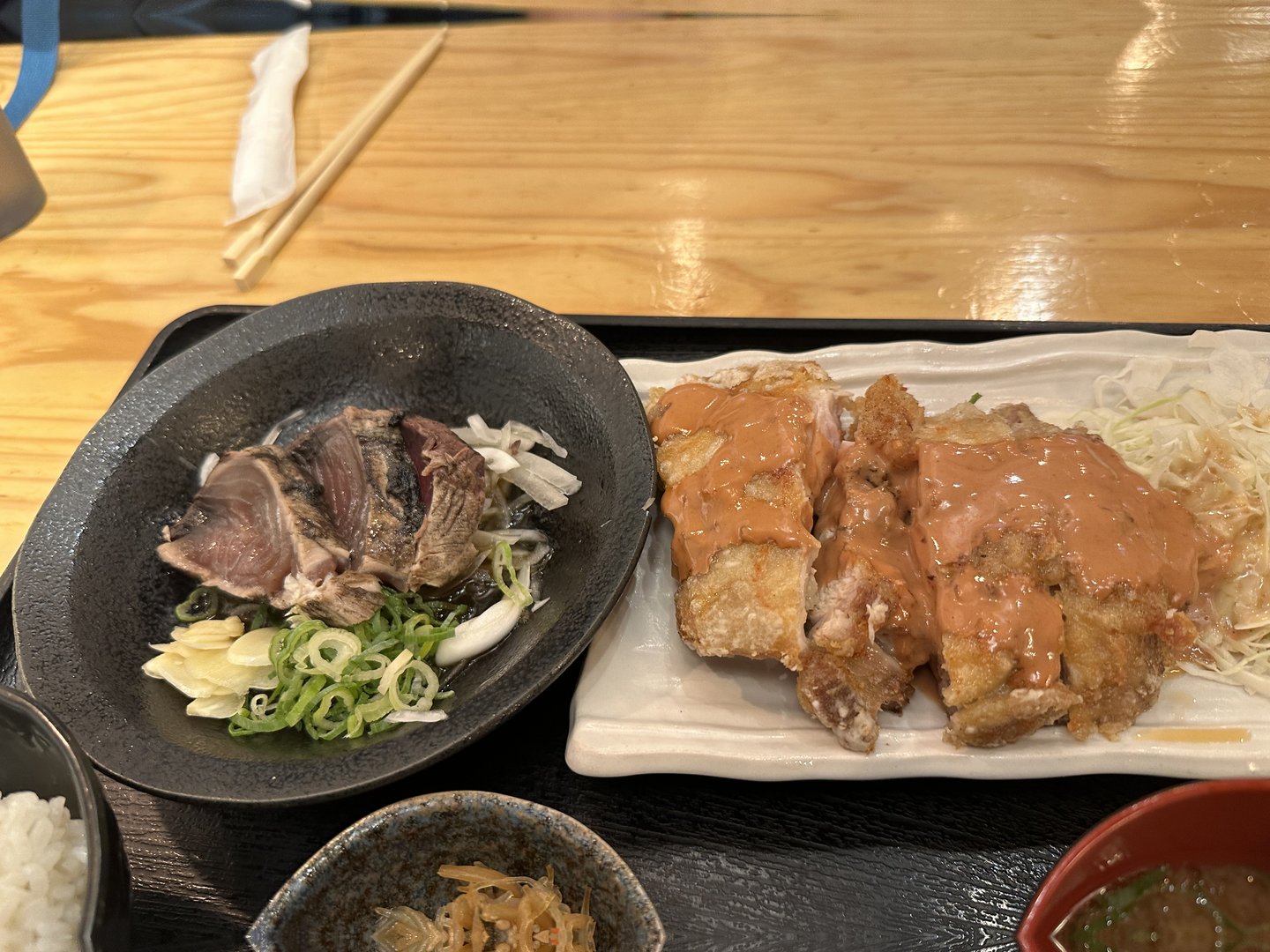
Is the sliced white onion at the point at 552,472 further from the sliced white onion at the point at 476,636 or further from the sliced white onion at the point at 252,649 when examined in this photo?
the sliced white onion at the point at 252,649

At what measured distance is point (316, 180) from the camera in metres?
3.71

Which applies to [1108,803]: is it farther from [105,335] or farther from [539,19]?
[539,19]

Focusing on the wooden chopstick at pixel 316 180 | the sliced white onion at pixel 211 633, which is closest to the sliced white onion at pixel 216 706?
the sliced white onion at pixel 211 633

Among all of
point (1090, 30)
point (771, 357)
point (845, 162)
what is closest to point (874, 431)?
point (771, 357)

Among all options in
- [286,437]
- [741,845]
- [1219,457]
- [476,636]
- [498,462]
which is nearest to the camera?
[741,845]

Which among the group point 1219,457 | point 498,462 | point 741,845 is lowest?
point 741,845

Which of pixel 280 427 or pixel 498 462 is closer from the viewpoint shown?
pixel 498 462

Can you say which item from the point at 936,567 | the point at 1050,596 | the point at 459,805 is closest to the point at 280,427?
the point at 459,805

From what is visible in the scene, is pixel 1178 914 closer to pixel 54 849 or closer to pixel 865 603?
pixel 865 603

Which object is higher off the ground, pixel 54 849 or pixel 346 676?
pixel 54 849

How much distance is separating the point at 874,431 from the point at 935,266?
1.30 meters

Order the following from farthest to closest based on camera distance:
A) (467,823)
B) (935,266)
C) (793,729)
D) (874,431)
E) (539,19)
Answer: (539,19)
(935,266)
(874,431)
(793,729)
(467,823)

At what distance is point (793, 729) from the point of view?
6.34 ft

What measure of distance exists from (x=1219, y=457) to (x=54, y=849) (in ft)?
8.92
